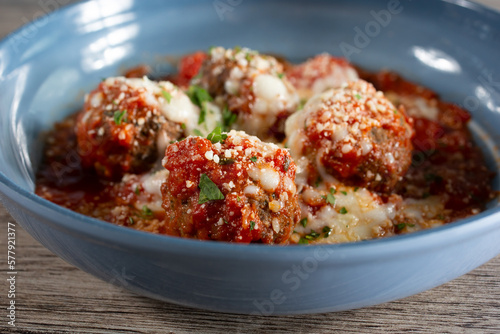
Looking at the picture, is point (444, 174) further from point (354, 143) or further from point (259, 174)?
point (259, 174)

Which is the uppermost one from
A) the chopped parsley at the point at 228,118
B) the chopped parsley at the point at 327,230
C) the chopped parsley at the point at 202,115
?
the chopped parsley at the point at 202,115

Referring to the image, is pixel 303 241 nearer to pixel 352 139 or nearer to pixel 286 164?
pixel 286 164

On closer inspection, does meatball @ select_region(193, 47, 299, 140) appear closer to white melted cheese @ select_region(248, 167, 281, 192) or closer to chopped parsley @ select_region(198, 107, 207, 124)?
chopped parsley @ select_region(198, 107, 207, 124)

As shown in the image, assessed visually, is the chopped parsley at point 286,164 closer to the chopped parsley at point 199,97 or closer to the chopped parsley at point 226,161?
the chopped parsley at point 226,161

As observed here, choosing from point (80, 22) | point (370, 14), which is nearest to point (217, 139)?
point (80, 22)

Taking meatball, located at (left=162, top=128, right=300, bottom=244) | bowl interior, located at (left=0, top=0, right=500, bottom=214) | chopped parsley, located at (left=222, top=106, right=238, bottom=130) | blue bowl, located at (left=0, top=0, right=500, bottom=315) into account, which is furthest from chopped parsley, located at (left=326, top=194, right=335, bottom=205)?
bowl interior, located at (left=0, top=0, right=500, bottom=214)

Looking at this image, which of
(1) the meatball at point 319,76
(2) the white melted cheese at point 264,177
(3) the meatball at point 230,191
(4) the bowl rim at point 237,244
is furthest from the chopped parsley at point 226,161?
(1) the meatball at point 319,76

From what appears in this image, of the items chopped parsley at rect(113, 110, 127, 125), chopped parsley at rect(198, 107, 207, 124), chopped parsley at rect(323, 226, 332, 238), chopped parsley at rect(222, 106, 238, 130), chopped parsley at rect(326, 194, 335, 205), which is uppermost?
chopped parsley at rect(113, 110, 127, 125)

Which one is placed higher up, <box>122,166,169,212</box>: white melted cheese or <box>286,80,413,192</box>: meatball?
<box>286,80,413,192</box>: meatball
